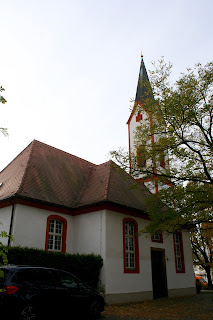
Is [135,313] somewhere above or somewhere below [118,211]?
below

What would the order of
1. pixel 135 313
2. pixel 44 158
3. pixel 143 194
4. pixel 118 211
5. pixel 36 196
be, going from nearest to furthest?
1. pixel 135 313
2. pixel 36 196
3. pixel 118 211
4. pixel 44 158
5. pixel 143 194

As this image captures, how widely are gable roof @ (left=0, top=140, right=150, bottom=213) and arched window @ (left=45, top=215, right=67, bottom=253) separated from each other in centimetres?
86

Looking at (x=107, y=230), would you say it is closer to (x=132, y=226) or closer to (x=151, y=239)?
(x=132, y=226)

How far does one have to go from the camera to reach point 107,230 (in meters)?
14.4

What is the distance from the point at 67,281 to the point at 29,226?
5576 millimetres

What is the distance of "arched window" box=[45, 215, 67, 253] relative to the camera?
1444 centimetres

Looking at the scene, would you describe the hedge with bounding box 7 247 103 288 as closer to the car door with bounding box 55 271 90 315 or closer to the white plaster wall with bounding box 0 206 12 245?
the white plaster wall with bounding box 0 206 12 245

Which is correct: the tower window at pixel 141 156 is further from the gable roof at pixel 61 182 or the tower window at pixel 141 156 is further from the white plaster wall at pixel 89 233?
the white plaster wall at pixel 89 233

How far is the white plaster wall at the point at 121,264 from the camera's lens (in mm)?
13719

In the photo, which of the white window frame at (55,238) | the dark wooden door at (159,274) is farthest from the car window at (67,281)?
the dark wooden door at (159,274)

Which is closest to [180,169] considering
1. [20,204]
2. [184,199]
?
[184,199]

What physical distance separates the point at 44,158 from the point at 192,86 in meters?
9.96

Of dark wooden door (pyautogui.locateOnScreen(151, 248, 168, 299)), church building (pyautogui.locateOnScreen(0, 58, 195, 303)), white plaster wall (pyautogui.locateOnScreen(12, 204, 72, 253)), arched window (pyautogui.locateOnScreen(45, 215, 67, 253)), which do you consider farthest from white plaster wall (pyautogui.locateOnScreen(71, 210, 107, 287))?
dark wooden door (pyautogui.locateOnScreen(151, 248, 168, 299))

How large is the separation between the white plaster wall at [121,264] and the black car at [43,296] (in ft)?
14.5
